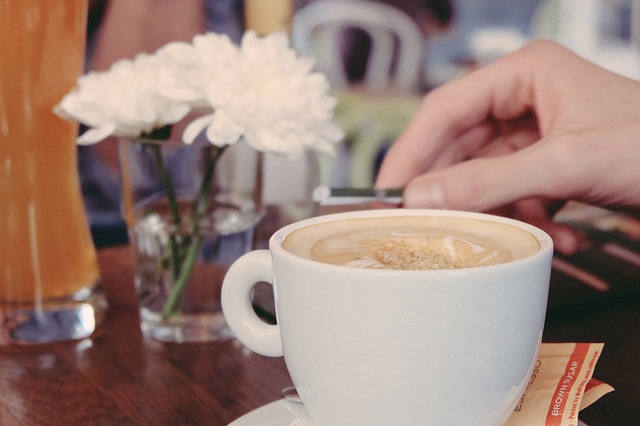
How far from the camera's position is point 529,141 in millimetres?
920

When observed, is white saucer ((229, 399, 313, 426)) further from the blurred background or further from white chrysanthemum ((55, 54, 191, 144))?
the blurred background

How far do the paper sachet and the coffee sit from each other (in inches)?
3.5

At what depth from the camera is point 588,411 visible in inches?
18.3

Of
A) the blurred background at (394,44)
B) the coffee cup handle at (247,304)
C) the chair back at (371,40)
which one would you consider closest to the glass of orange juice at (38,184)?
the coffee cup handle at (247,304)

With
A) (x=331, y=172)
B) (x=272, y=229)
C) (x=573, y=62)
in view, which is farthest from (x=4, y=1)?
(x=331, y=172)

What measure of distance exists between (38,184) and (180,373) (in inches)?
9.3

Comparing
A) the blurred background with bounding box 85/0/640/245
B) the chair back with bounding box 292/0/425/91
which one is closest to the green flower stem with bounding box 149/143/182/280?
the blurred background with bounding box 85/0/640/245

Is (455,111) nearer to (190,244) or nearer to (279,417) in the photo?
(190,244)

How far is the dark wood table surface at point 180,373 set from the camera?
0.48 m

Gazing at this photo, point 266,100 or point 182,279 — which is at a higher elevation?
point 266,100

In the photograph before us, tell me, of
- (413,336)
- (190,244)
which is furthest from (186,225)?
(413,336)

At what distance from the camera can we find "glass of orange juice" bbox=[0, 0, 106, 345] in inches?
25.0

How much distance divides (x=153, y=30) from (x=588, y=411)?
4.85ft

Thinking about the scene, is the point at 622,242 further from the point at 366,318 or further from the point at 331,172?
the point at 331,172
